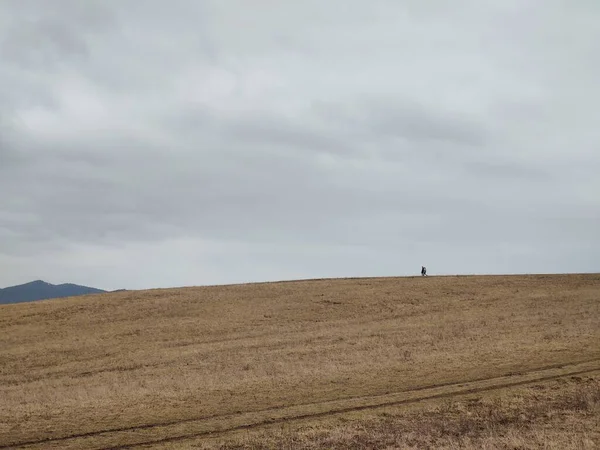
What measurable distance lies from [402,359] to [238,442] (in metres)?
13.9

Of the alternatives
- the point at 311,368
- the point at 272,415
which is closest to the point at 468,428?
the point at 272,415

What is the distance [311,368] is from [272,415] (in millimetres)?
8477

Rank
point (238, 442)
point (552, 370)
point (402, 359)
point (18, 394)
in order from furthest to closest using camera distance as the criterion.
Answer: point (402, 359) < point (18, 394) < point (552, 370) < point (238, 442)

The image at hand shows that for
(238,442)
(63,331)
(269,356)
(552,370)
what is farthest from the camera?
(63,331)

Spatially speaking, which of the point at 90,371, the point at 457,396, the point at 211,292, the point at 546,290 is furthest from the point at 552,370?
the point at 211,292

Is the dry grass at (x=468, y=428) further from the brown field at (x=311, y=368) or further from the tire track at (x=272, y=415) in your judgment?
the tire track at (x=272, y=415)

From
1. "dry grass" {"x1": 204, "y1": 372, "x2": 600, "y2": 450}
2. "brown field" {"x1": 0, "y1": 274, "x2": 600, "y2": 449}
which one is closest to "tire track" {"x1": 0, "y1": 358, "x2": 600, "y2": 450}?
"brown field" {"x1": 0, "y1": 274, "x2": 600, "y2": 449}

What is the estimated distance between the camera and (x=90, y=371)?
31703 mm

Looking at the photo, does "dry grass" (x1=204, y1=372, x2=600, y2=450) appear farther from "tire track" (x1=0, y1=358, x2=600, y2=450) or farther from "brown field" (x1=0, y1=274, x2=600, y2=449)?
"tire track" (x1=0, y1=358, x2=600, y2=450)

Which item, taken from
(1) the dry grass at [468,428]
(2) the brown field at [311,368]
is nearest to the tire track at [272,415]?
(2) the brown field at [311,368]

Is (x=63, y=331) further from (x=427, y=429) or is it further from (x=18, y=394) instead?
(x=427, y=429)

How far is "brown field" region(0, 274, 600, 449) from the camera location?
17500mm

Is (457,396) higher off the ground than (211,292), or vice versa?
(211,292)

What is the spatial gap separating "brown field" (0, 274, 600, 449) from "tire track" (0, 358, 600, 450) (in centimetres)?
9
